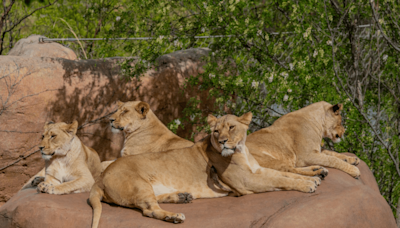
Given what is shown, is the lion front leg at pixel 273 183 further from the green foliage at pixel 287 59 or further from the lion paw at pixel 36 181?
the lion paw at pixel 36 181

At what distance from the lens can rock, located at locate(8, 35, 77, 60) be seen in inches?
343

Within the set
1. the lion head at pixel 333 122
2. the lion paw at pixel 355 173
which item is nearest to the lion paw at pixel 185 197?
the lion paw at pixel 355 173

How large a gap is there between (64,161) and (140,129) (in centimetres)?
168

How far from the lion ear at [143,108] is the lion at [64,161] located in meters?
1.34

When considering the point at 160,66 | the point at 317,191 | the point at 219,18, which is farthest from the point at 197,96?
the point at 317,191

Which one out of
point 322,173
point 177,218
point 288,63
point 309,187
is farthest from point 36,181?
point 288,63

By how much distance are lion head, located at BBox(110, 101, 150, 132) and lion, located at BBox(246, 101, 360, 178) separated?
1750mm

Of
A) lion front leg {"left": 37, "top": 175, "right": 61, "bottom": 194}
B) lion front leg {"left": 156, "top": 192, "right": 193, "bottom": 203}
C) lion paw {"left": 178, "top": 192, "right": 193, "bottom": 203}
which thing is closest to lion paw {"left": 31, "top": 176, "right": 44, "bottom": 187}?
lion front leg {"left": 37, "top": 175, "right": 61, "bottom": 194}

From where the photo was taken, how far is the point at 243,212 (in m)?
4.11

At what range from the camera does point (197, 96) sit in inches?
342

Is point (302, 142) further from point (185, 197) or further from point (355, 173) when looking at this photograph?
point (185, 197)

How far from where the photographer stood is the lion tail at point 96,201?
3909 mm

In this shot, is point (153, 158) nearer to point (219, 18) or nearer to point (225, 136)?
point (225, 136)

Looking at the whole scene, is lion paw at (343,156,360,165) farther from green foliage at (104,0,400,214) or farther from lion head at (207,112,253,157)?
lion head at (207,112,253,157)
